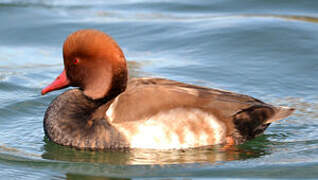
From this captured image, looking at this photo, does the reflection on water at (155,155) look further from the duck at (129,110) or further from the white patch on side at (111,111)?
the white patch on side at (111,111)

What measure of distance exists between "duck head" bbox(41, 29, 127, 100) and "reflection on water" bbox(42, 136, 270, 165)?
0.53 meters

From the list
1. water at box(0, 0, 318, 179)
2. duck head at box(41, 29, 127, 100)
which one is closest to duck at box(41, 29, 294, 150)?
duck head at box(41, 29, 127, 100)

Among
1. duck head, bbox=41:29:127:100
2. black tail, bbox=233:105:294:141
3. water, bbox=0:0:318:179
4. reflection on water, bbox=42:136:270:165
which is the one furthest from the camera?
black tail, bbox=233:105:294:141

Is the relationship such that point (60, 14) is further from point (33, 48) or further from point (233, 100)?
point (233, 100)

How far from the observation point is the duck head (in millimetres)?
5566

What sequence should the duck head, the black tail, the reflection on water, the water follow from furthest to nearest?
the black tail → the duck head → the reflection on water → the water

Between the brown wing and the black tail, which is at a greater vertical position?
the brown wing

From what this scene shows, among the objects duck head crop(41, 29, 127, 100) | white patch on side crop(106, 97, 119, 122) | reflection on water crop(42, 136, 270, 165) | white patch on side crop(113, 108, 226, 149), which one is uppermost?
duck head crop(41, 29, 127, 100)

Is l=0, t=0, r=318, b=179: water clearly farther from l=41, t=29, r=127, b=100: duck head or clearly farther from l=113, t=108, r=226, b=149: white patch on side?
l=41, t=29, r=127, b=100: duck head

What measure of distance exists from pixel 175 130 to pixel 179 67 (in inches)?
117

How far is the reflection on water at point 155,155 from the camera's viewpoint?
545cm

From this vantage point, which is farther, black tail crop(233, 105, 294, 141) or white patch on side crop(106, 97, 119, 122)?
black tail crop(233, 105, 294, 141)

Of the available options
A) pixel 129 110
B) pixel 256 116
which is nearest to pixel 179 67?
pixel 256 116

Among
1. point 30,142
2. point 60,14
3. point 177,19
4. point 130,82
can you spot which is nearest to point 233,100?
point 130,82
